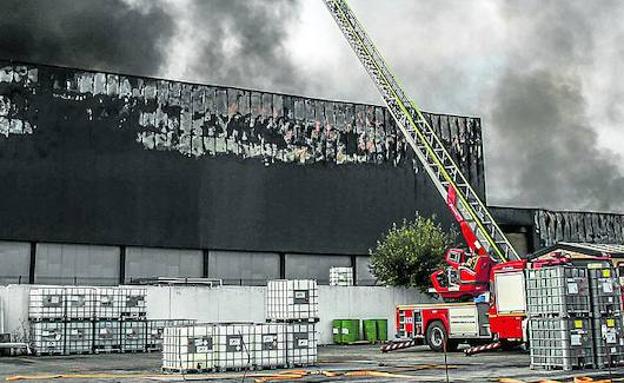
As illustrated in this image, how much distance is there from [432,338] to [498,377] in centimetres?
1140

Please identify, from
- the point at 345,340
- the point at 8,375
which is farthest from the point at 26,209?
the point at 8,375

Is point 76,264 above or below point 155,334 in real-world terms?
above

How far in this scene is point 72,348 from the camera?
28797 millimetres

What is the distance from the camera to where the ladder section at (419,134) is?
33594 millimetres

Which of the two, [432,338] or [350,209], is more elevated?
[350,209]

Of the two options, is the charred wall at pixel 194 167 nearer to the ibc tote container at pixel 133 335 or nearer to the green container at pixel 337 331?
the green container at pixel 337 331

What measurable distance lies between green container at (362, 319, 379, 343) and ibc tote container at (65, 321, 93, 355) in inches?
559

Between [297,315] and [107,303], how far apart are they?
1172 centimetres

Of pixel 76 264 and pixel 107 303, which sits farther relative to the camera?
pixel 76 264

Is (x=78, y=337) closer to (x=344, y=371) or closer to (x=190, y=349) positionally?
(x=190, y=349)

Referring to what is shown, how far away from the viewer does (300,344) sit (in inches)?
815

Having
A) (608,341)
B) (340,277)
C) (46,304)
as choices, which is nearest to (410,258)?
(340,277)

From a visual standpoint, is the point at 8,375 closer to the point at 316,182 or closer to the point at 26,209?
the point at 26,209

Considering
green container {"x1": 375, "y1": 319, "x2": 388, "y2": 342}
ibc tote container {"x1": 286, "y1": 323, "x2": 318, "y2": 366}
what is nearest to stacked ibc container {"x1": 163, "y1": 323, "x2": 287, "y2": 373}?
ibc tote container {"x1": 286, "y1": 323, "x2": 318, "y2": 366}
